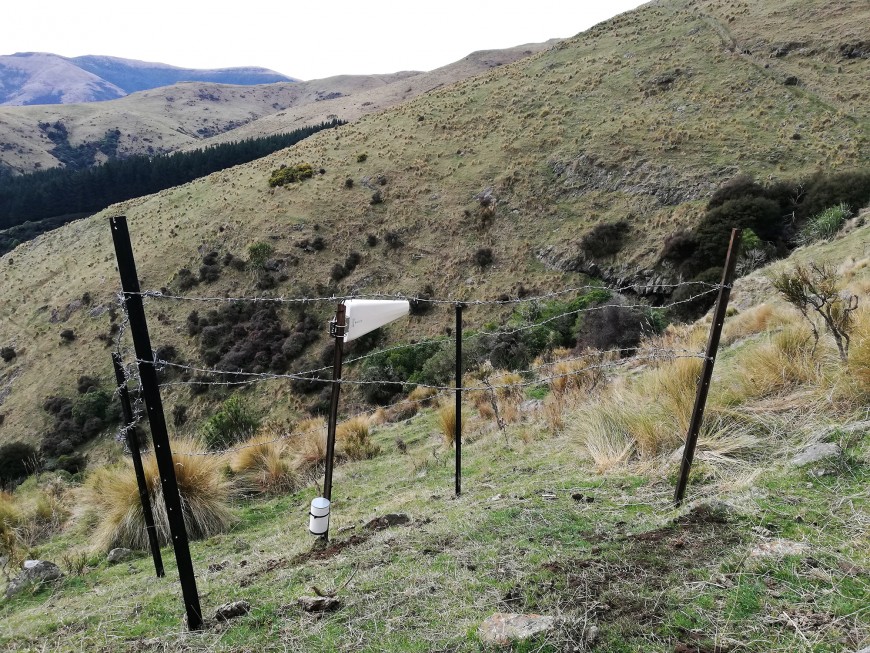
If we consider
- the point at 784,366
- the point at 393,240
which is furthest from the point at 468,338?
the point at 393,240

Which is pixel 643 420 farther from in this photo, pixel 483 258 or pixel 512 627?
pixel 483 258

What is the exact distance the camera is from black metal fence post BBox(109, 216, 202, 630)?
2820 mm

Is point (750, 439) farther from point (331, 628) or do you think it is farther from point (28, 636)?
point (28, 636)

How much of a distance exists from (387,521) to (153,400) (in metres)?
2.44

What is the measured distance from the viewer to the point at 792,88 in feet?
108

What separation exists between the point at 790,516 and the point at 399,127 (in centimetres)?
4732

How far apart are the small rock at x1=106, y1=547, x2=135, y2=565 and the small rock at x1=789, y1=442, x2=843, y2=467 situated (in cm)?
651

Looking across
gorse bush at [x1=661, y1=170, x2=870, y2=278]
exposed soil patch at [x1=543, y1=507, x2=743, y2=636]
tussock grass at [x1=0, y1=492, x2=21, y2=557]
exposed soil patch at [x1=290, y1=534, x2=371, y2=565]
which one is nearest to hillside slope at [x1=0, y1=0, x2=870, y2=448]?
gorse bush at [x1=661, y1=170, x2=870, y2=278]

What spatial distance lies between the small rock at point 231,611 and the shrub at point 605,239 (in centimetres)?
2620

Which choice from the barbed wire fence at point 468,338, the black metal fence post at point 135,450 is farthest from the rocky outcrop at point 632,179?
the black metal fence post at point 135,450

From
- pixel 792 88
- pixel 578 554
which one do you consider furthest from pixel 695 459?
pixel 792 88

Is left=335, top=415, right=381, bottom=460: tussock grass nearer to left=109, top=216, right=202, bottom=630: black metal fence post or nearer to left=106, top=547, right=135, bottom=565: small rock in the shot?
left=106, top=547, right=135, bottom=565: small rock

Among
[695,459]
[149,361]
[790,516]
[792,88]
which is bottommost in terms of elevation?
[695,459]

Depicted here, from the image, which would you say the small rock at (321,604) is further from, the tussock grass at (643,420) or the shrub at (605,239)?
the shrub at (605,239)
